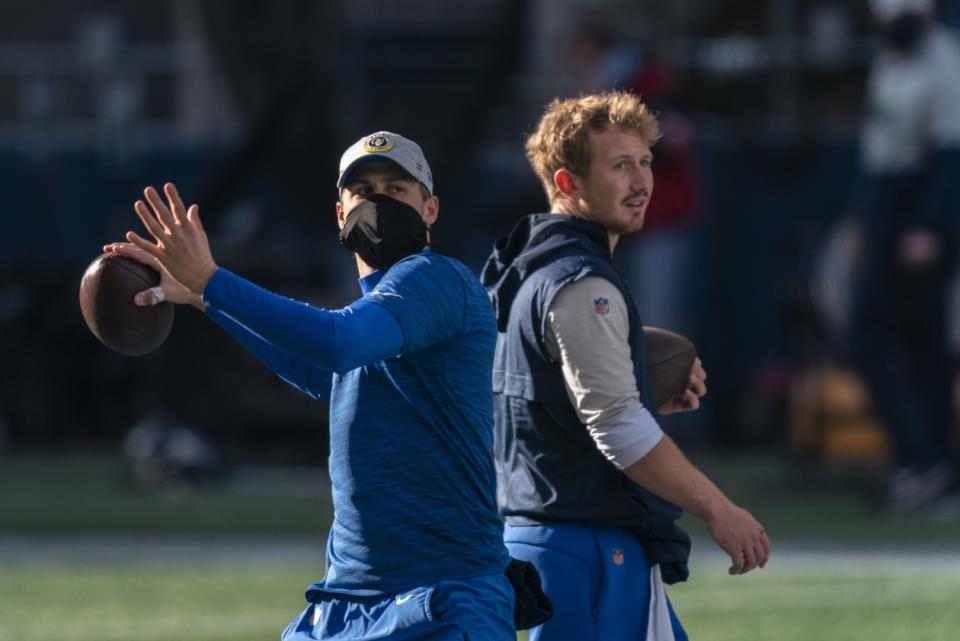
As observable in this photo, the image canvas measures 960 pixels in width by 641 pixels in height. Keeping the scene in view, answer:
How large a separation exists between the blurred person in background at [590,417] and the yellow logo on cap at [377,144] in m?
0.63

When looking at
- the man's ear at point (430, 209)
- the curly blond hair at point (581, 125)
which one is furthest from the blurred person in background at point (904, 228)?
the man's ear at point (430, 209)

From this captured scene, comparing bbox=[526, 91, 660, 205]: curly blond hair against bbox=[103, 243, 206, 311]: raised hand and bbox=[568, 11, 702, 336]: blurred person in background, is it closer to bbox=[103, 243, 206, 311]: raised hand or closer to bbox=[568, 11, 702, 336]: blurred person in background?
bbox=[103, 243, 206, 311]: raised hand

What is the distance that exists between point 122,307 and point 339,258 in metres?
12.1

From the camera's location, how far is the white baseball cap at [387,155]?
196 inches

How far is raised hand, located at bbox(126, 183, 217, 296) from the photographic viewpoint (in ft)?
14.9

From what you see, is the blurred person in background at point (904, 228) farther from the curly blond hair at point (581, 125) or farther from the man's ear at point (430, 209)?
the man's ear at point (430, 209)

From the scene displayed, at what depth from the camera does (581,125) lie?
557 centimetres

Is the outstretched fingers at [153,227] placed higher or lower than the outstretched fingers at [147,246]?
higher

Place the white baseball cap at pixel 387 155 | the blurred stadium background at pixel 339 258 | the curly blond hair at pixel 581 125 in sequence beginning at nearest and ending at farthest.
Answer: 1. the white baseball cap at pixel 387 155
2. the curly blond hair at pixel 581 125
3. the blurred stadium background at pixel 339 258

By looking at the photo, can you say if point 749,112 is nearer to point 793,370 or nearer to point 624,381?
point 793,370

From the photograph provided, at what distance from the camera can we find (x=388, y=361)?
4.91 metres

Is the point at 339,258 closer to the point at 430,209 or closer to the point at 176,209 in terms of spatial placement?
the point at 430,209

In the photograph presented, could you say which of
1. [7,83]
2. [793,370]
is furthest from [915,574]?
[7,83]

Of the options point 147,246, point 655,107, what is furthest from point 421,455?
point 655,107
